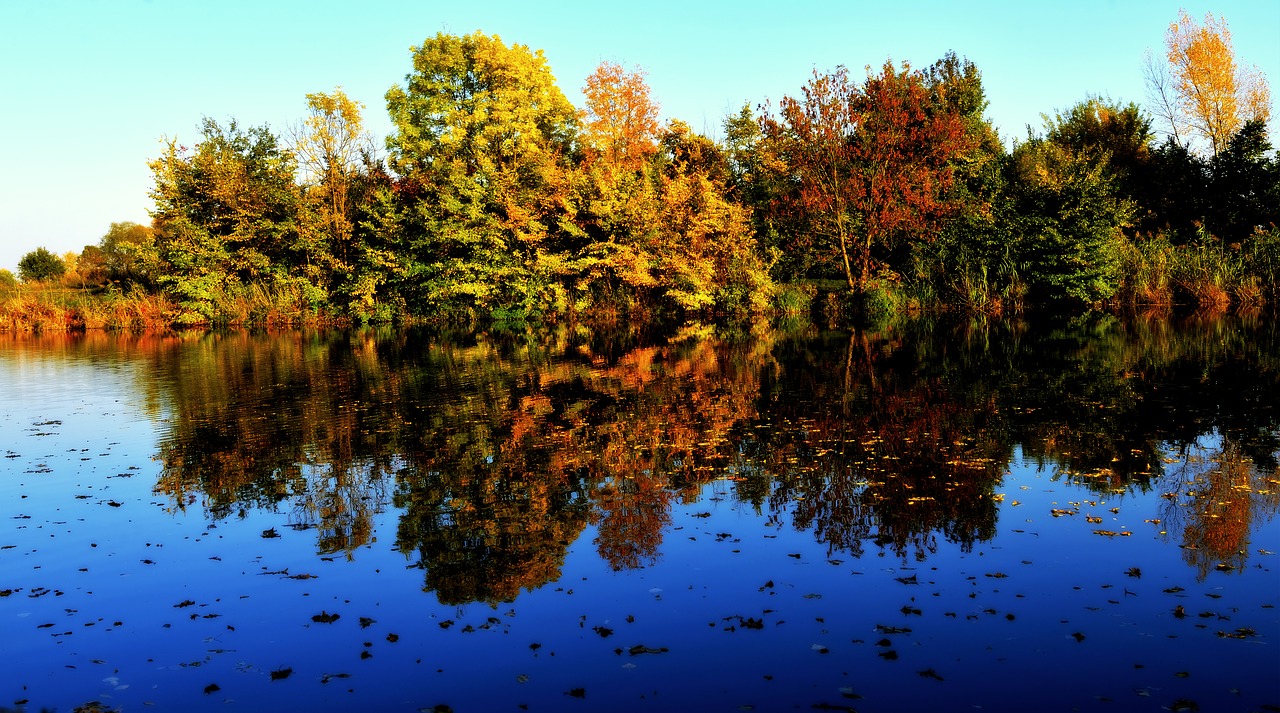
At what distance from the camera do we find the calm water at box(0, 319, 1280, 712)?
5.72 meters

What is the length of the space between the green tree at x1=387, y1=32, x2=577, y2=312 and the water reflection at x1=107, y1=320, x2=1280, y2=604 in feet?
62.4

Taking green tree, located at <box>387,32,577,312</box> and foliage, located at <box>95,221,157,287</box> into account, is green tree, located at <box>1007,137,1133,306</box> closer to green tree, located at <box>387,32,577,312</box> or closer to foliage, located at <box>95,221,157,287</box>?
green tree, located at <box>387,32,577,312</box>

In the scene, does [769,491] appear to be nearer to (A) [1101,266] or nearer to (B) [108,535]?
(B) [108,535]

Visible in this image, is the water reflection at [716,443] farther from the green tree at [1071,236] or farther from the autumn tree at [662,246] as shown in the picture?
the autumn tree at [662,246]

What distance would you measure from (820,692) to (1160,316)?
32335mm

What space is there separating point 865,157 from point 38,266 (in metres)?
67.2

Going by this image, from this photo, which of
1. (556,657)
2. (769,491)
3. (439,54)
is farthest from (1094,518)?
(439,54)

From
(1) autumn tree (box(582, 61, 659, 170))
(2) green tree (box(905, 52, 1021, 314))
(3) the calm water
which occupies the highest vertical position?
(1) autumn tree (box(582, 61, 659, 170))

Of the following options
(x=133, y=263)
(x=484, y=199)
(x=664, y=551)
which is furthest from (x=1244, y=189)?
(x=133, y=263)

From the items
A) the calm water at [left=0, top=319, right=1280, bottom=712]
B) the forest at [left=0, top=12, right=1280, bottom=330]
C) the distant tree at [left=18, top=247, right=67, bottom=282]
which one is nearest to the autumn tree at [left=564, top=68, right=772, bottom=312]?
the forest at [left=0, top=12, right=1280, bottom=330]

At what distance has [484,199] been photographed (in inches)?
1676

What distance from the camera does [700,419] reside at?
47.6 feet

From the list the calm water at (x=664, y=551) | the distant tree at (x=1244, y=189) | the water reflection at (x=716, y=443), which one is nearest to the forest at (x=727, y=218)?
the distant tree at (x=1244, y=189)

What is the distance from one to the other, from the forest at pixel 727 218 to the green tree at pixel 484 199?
0.49ft
